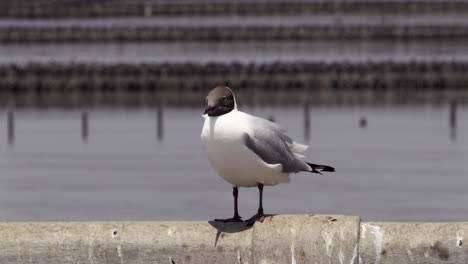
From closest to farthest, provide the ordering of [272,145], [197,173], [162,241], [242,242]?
[162,241] → [242,242] → [272,145] → [197,173]

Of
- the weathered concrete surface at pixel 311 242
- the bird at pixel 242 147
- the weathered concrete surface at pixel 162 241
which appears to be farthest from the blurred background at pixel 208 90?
the weathered concrete surface at pixel 311 242

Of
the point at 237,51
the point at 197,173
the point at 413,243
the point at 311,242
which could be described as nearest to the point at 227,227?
the point at 311,242

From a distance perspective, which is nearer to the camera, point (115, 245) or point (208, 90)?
point (115, 245)

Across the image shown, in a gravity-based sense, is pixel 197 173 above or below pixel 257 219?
below

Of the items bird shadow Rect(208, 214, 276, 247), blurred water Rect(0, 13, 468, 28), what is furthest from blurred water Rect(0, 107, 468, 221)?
blurred water Rect(0, 13, 468, 28)

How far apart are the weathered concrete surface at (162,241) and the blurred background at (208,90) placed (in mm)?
15183

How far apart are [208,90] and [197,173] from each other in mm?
47186

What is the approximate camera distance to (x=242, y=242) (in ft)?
35.8

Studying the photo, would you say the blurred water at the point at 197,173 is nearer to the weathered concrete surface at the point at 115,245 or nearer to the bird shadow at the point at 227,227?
the bird shadow at the point at 227,227

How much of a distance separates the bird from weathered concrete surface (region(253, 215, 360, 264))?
1.52 feet

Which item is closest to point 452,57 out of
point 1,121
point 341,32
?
point 341,32

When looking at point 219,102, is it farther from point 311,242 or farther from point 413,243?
point 413,243

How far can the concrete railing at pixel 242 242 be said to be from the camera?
412 inches

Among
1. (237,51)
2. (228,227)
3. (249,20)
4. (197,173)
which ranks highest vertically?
(249,20)
